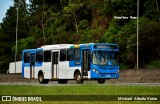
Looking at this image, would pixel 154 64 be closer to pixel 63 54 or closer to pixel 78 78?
pixel 63 54

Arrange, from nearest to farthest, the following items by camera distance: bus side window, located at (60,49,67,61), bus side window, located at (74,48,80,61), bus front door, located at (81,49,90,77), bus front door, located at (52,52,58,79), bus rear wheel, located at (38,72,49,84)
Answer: bus front door, located at (81,49,90,77)
bus side window, located at (74,48,80,61)
bus side window, located at (60,49,67,61)
bus front door, located at (52,52,58,79)
bus rear wheel, located at (38,72,49,84)

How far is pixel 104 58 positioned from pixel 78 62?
2038 millimetres

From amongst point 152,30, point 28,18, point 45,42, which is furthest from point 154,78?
point 28,18

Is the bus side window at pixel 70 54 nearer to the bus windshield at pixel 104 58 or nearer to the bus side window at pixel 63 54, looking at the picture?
the bus side window at pixel 63 54

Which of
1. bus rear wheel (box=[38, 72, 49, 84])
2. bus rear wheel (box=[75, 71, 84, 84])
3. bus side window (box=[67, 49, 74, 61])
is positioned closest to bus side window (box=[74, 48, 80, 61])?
bus side window (box=[67, 49, 74, 61])

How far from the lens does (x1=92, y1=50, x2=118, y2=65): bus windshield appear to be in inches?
1500

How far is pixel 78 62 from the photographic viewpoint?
128 feet

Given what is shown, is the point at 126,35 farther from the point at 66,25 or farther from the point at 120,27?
the point at 66,25

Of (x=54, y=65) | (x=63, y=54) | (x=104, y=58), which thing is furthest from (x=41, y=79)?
(x=104, y=58)

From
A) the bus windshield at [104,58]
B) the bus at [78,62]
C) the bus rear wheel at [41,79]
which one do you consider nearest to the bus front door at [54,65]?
the bus at [78,62]

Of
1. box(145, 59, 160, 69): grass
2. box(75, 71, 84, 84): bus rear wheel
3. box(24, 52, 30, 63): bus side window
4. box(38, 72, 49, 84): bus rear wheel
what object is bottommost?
box(38, 72, 49, 84): bus rear wheel

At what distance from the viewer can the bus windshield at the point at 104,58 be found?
38.1m

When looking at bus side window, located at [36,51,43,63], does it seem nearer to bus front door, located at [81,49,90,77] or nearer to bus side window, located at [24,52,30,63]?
bus side window, located at [24,52,30,63]

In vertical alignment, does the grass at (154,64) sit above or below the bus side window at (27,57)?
below
